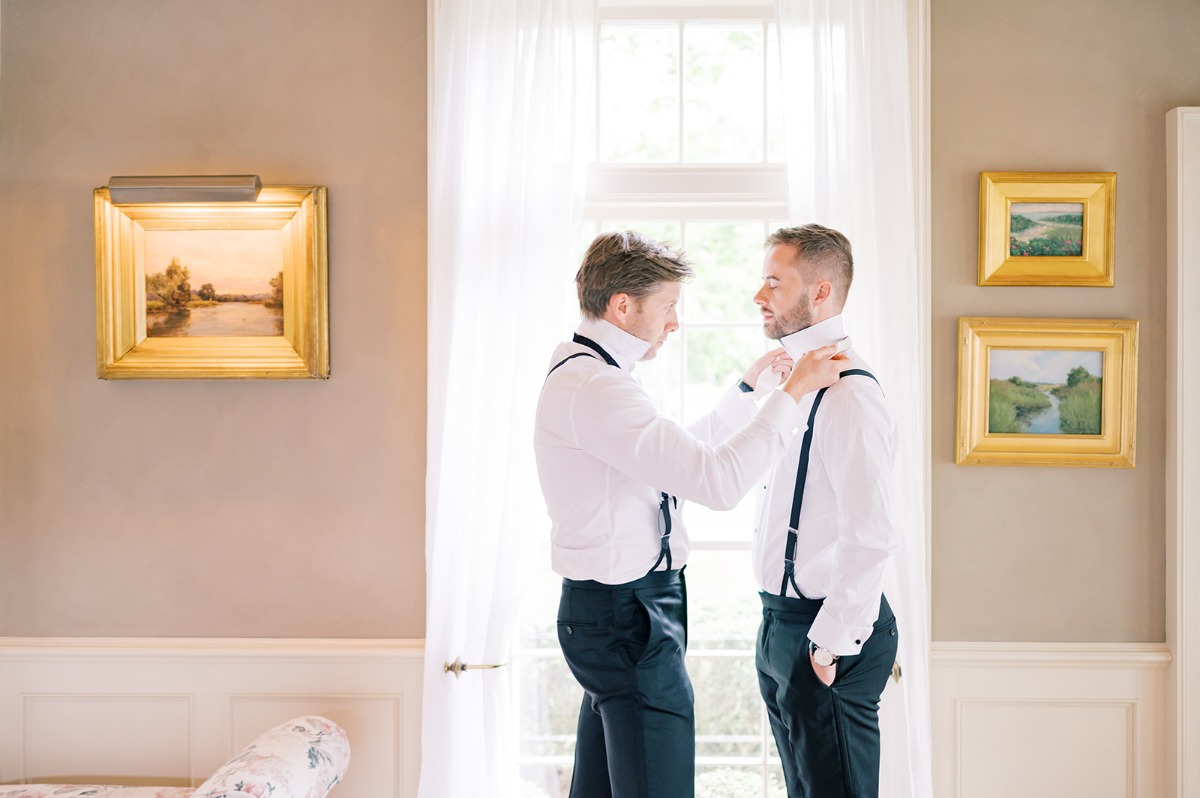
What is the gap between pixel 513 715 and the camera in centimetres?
256

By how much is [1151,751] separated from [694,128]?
2.47 metres

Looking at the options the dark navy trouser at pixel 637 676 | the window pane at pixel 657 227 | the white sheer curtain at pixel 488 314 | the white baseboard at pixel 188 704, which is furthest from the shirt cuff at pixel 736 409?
the white baseboard at pixel 188 704

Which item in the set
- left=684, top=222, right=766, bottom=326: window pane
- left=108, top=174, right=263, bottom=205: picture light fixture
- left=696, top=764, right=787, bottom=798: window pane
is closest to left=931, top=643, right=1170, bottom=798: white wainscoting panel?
left=696, top=764, right=787, bottom=798: window pane

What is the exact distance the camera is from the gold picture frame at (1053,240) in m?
2.44

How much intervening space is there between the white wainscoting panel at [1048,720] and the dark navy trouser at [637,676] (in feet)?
3.54

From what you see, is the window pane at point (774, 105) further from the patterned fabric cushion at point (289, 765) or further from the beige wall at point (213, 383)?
the patterned fabric cushion at point (289, 765)

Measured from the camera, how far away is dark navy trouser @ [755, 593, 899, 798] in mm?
1728

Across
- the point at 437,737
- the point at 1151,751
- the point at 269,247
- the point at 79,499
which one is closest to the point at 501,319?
the point at 269,247

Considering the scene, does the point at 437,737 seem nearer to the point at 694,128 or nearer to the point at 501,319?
the point at 501,319

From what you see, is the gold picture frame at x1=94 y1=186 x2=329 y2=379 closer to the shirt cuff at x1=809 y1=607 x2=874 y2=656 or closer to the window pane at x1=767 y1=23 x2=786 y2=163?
the window pane at x1=767 y1=23 x2=786 y2=163

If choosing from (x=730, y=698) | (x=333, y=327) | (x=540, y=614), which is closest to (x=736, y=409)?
(x=540, y=614)

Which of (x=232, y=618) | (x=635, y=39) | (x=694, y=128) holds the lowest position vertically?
(x=232, y=618)

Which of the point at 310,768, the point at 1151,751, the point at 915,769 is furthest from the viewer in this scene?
the point at 1151,751

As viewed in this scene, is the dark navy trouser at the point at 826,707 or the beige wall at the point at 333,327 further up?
the beige wall at the point at 333,327
